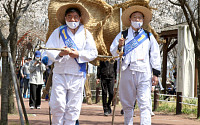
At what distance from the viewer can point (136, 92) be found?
726cm

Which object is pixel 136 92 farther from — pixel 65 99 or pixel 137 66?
pixel 65 99

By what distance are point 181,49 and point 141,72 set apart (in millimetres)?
11592

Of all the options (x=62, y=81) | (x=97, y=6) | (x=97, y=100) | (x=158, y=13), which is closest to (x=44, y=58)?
(x=62, y=81)

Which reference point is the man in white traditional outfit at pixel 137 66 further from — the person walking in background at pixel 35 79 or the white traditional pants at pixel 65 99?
the person walking in background at pixel 35 79

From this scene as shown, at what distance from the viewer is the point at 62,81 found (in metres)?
6.38

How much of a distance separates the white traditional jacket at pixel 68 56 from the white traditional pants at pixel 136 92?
0.84m

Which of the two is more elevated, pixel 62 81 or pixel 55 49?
pixel 55 49

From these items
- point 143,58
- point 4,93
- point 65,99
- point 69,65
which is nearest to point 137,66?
point 143,58

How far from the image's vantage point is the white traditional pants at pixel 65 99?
633cm

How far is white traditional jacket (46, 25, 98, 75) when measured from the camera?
6414 mm

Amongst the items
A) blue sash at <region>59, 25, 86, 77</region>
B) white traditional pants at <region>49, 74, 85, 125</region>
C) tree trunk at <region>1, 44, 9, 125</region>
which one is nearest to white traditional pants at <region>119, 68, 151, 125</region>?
blue sash at <region>59, 25, 86, 77</region>

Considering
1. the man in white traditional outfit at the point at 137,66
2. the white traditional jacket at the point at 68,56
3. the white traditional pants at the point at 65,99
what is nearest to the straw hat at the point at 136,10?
the man in white traditional outfit at the point at 137,66

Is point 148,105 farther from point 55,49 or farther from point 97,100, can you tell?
point 97,100

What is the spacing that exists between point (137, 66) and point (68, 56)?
130 centimetres
